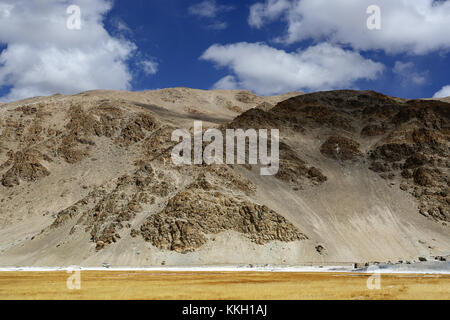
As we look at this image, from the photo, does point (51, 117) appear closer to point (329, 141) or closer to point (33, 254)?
point (33, 254)

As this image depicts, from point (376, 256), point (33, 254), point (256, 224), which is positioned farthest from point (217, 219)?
point (33, 254)

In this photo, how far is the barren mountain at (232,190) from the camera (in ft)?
189

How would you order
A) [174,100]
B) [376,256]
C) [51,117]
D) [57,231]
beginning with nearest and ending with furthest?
[376,256], [57,231], [51,117], [174,100]

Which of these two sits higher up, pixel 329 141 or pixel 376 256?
pixel 329 141

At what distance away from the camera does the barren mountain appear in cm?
5750

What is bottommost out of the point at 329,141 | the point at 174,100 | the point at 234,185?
the point at 234,185

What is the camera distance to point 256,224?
59438 mm

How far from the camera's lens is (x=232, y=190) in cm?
6644

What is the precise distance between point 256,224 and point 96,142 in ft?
226

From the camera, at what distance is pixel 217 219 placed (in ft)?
196

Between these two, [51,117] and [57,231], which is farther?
[51,117]
